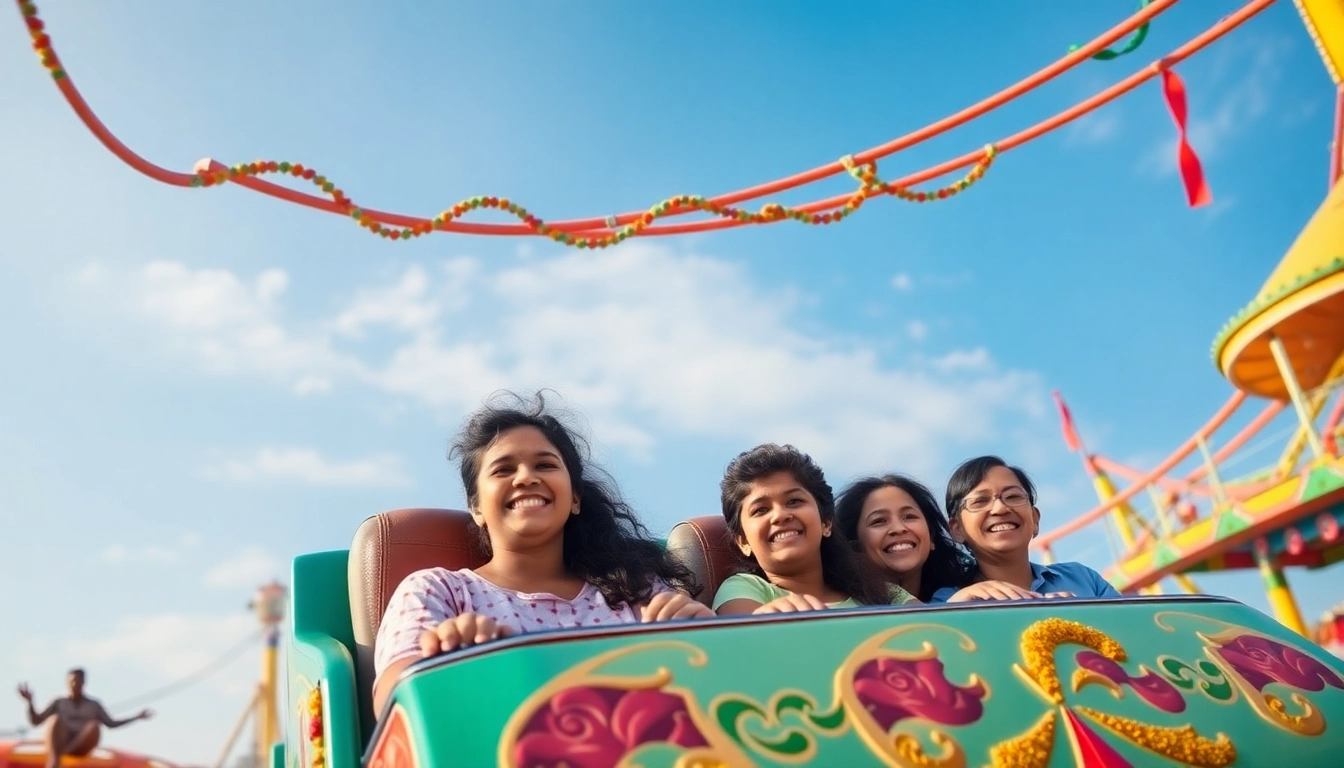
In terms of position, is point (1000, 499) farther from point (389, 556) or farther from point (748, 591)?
point (389, 556)

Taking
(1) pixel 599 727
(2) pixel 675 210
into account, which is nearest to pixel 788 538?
(1) pixel 599 727

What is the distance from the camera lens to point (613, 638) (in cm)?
112

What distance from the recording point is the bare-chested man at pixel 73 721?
646 centimetres

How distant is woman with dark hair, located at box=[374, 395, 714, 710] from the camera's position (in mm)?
1574

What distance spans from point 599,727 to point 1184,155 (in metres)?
4.24

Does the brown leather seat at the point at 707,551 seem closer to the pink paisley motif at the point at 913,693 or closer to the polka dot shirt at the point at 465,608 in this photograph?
the polka dot shirt at the point at 465,608

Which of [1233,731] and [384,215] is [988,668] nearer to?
[1233,731]

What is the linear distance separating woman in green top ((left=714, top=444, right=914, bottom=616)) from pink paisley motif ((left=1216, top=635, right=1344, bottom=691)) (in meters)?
0.71

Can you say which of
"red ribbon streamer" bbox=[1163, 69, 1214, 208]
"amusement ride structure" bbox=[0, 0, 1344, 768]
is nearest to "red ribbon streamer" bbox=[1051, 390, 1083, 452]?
"amusement ride structure" bbox=[0, 0, 1344, 768]

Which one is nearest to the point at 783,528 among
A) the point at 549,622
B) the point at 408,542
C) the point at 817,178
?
the point at 549,622

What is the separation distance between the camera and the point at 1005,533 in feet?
7.82

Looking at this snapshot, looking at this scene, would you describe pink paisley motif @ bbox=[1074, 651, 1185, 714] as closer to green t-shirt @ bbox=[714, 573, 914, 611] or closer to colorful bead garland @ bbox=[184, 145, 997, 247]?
green t-shirt @ bbox=[714, 573, 914, 611]

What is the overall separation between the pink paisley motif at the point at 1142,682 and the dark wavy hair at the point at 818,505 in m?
0.83

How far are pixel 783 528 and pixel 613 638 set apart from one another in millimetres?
978
